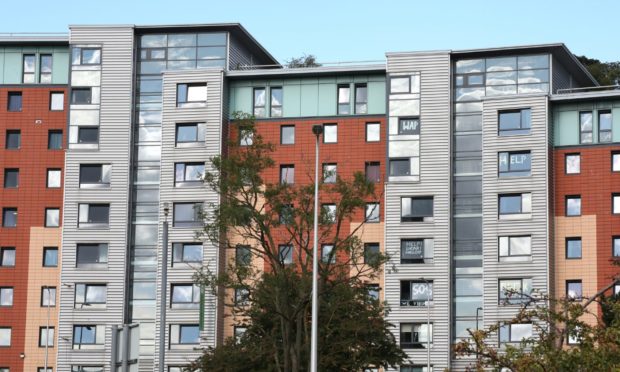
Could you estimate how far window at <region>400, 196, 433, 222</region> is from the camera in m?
79.3

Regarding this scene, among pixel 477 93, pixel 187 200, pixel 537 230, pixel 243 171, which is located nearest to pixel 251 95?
pixel 187 200

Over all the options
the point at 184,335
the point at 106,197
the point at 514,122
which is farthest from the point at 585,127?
the point at 106,197

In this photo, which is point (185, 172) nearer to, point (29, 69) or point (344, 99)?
point (344, 99)

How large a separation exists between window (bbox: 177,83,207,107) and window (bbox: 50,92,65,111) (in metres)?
7.89

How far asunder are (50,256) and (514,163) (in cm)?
2942

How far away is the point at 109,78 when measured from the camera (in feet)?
274

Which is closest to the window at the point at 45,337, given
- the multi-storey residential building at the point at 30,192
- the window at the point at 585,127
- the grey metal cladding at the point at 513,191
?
the multi-storey residential building at the point at 30,192

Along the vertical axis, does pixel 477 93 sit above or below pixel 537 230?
above

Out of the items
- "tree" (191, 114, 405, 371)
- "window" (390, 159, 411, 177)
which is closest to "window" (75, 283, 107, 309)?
"window" (390, 159, 411, 177)

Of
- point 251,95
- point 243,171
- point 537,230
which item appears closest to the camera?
point 243,171

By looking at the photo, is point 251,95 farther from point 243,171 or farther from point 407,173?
point 243,171

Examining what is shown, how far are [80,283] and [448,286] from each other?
22.5 m

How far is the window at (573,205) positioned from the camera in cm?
7838

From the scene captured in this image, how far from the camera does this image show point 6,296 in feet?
272
